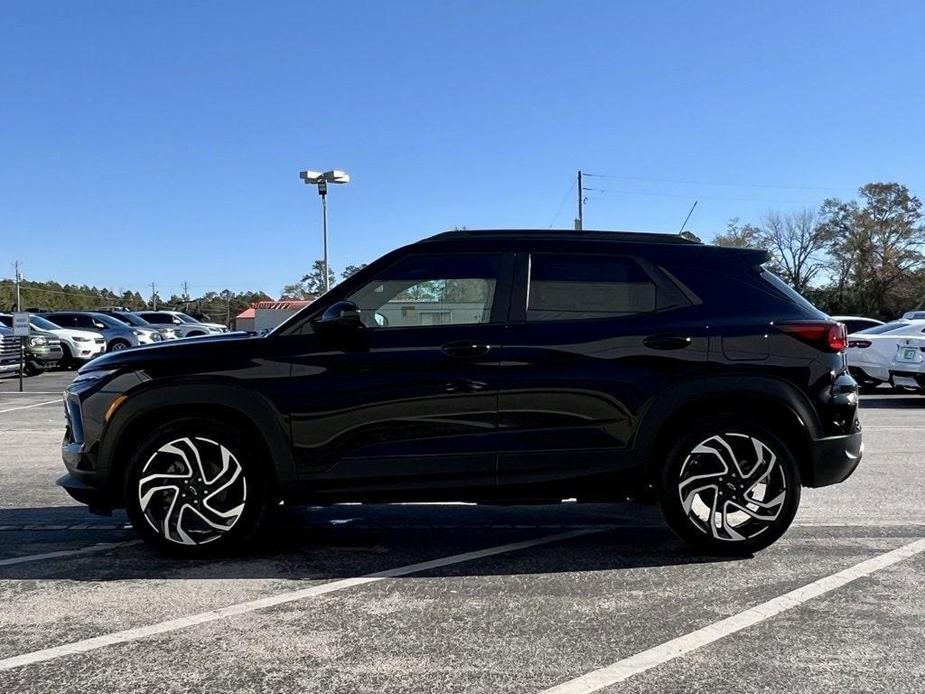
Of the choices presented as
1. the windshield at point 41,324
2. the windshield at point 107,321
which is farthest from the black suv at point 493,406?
the windshield at point 107,321

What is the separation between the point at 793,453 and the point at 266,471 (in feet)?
10.0

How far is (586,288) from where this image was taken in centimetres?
443

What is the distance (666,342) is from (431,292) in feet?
4.54

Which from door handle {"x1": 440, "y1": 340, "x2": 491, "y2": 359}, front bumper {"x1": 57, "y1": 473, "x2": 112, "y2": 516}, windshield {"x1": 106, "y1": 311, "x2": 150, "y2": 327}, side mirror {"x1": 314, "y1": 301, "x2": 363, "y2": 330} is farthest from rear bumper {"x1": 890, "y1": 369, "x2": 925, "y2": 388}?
windshield {"x1": 106, "y1": 311, "x2": 150, "y2": 327}

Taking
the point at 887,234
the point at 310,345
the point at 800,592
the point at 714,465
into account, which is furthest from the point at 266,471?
the point at 887,234

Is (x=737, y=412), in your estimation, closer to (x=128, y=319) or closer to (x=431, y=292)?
(x=431, y=292)

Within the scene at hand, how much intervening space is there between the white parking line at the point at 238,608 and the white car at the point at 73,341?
20.7 m

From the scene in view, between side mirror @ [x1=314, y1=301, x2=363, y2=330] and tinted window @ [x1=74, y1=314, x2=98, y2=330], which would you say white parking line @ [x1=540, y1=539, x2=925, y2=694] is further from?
tinted window @ [x1=74, y1=314, x2=98, y2=330]

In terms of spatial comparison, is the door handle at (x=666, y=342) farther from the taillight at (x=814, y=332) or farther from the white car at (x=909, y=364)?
the white car at (x=909, y=364)

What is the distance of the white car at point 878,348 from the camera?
12922 mm

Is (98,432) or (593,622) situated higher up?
(98,432)

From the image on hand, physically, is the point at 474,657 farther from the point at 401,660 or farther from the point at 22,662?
the point at 22,662

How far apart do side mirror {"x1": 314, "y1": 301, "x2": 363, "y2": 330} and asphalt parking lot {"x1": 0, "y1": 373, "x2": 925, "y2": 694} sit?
53.6 inches

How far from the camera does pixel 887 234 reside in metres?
58.0
